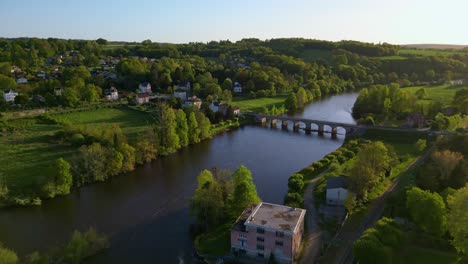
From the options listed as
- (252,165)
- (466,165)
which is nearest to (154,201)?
(252,165)

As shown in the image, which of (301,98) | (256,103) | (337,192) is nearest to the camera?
(337,192)

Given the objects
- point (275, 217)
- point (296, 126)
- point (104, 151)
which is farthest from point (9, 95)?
point (275, 217)

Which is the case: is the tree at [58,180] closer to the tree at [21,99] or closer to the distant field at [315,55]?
the tree at [21,99]

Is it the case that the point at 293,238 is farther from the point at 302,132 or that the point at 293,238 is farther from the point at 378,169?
the point at 302,132

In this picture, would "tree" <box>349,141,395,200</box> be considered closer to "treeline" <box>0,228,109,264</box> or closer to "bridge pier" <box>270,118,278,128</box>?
"treeline" <box>0,228,109,264</box>

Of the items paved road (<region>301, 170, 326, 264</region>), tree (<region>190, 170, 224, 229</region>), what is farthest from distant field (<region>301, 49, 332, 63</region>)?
tree (<region>190, 170, 224, 229</region>)

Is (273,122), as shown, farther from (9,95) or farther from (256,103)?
(9,95)

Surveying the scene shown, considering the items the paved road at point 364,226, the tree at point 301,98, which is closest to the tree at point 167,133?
the paved road at point 364,226
